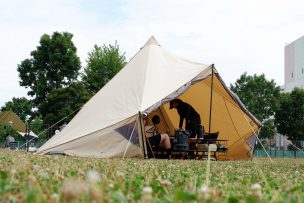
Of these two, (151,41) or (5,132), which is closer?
(151,41)

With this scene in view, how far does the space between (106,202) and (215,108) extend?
11031 millimetres

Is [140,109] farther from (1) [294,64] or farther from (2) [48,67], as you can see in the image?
(1) [294,64]

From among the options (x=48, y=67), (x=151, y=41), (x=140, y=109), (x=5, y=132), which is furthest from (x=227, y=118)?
(x=5, y=132)

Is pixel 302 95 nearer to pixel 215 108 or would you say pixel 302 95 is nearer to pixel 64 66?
pixel 64 66

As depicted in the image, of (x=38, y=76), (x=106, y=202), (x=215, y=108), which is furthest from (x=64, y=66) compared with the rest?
(x=106, y=202)

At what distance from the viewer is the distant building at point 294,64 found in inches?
1869

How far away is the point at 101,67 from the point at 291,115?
14225mm

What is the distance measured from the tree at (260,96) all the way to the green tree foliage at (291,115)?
550 mm

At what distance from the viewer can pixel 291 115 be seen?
34219 millimetres

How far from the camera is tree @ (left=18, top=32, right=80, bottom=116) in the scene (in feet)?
105

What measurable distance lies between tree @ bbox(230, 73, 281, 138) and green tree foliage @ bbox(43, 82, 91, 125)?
12.5 m

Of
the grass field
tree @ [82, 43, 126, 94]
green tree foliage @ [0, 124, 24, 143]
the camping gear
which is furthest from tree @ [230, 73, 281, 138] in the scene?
the grass field

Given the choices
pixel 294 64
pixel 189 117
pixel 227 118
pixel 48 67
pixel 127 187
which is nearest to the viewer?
pixel 127 187

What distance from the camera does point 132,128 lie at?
8.57m
